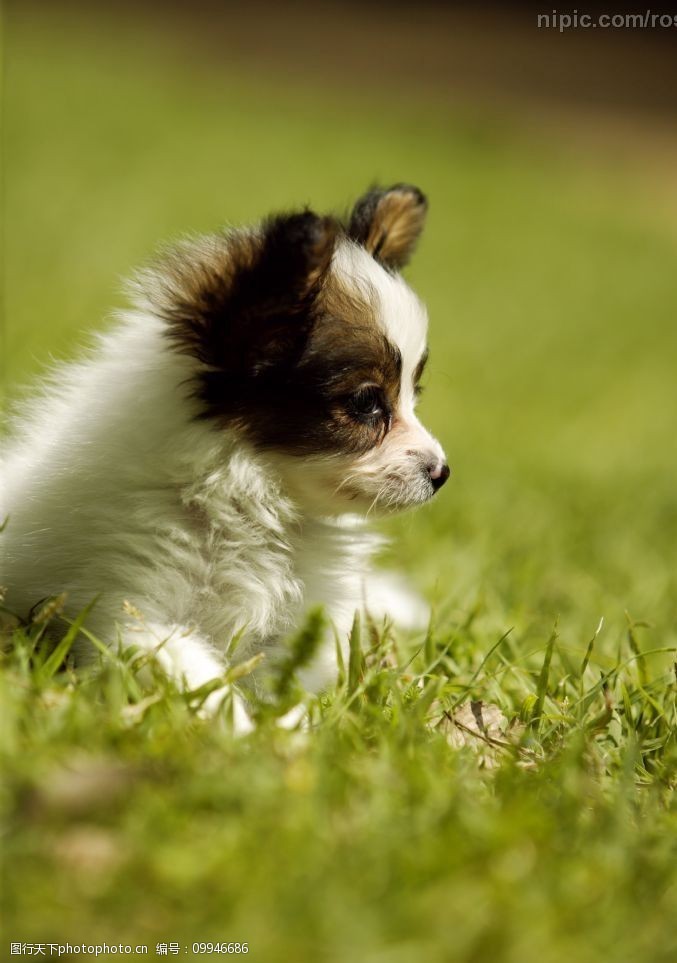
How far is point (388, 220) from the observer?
11.0ft

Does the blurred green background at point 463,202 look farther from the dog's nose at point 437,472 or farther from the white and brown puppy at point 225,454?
the dog's nose at point 437,472

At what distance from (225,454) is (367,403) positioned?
400 millimetres

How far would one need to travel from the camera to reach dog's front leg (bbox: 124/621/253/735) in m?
2.36

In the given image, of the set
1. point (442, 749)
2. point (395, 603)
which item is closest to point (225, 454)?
point (442, 749)

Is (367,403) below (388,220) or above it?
below

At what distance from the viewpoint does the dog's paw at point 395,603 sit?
3355 millimetres

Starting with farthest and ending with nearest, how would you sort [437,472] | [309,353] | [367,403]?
[437,472] < [367,403] < [309,353]

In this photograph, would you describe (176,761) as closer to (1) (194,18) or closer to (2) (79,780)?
(2) (79,780)

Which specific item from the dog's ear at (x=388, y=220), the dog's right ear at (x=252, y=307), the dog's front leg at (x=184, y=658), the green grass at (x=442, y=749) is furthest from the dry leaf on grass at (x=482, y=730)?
the dog's ear at (x=388, y=220)

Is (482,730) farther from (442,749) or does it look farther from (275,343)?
(275,343)

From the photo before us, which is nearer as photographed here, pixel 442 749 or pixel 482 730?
pixel 442 749

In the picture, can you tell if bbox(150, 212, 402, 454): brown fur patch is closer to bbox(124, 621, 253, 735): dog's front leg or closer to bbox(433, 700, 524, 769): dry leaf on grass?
bbox(124, 621, 253, 735): dog's front leg

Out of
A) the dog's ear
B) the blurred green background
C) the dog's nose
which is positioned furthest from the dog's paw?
the dog's ear

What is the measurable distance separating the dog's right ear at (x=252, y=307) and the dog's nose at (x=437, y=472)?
51 centimetres
